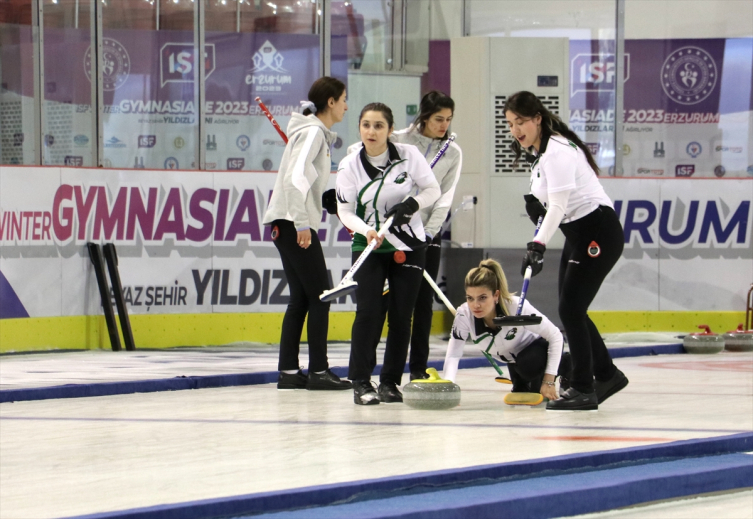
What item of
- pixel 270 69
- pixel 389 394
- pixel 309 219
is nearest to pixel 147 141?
pixel 270 69

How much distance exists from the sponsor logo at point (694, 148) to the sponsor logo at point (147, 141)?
199 inches

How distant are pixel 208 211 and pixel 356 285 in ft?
13.7

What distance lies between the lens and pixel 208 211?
9188 millimetres

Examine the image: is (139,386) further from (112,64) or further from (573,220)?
(112,64)

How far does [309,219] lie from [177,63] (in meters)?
4.33

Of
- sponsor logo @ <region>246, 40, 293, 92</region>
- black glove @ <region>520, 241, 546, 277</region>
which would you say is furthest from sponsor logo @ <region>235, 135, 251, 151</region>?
black glove @ <region>520, 241, 546, 277</region>

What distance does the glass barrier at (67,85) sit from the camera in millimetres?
9133

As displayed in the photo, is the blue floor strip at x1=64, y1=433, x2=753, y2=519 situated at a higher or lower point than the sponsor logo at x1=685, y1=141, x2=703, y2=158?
lower

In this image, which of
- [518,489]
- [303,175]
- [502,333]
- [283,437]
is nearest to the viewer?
[518,489]

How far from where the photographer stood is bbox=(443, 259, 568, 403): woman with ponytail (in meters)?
5.21

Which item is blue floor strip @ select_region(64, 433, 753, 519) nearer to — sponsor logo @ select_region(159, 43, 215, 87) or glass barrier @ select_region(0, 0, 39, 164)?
glass barrier @ select_region(0, 0, 39, 164)

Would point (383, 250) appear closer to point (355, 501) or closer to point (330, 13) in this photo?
point (355, 501)

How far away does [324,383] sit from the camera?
600cm

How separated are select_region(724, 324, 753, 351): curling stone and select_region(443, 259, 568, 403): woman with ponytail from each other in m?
4.01
